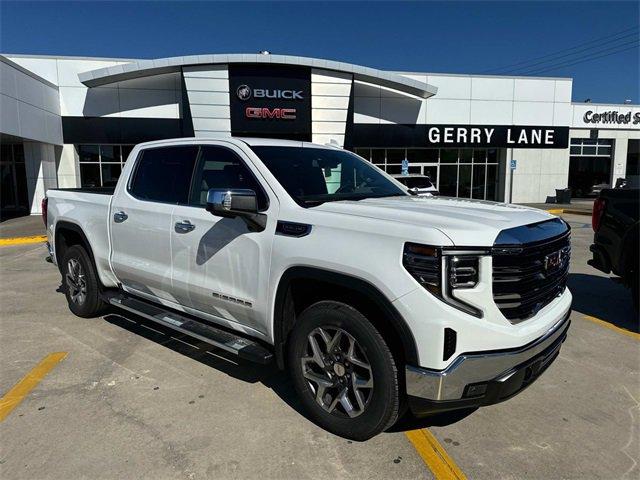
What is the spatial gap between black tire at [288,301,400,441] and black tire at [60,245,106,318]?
3.12m

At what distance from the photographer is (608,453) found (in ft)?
9.78

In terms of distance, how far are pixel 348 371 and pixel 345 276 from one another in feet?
2.07

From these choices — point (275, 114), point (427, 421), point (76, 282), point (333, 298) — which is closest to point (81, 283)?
point (76, 282)

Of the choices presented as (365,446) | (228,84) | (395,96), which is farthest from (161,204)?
(395,96)

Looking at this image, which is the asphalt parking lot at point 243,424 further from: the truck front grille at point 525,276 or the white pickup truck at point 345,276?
the truck front grille at point 525,276

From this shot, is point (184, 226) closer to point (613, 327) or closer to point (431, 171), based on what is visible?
point (613, 327)

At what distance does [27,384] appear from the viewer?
3.94 meters

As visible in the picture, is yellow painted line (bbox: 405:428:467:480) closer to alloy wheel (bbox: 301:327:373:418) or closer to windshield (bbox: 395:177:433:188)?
alloy wheel (bbox: 301:327:373:418)

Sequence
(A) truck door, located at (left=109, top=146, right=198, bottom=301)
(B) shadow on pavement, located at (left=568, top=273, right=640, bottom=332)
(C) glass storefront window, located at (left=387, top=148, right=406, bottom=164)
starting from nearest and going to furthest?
1. (A) truck door, located at (left=109, top=146, right=198, bottom=301)
2. (B) shadow on pavement, located at (left=568, top=273, right=640, bottom=332)
3. (C) glass storefront window, located at (left=387, top=148, right=406, bottom=164)

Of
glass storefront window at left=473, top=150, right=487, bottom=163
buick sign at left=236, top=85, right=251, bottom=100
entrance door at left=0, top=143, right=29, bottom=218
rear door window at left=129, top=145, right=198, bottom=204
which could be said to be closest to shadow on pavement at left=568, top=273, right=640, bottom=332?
rear door window at left=129, top=145, right=198, bottom=204

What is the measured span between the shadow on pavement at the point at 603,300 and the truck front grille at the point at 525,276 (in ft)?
10.2

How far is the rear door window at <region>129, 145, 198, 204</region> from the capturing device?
4207mm

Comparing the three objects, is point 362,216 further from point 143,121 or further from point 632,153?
point 632,153

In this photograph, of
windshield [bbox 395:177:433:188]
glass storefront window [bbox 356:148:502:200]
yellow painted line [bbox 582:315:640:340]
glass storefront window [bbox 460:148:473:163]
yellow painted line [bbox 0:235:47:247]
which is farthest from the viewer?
glass storefront window [bbox 460:148:473:163]
